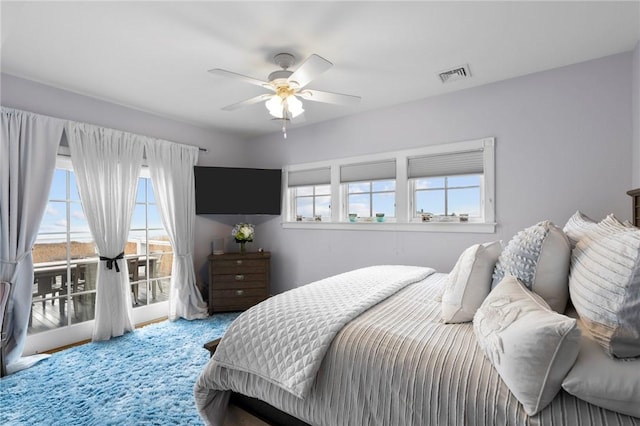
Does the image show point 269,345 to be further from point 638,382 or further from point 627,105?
point 627,105

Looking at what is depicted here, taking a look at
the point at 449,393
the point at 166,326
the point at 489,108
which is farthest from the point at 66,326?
the point at 489,108

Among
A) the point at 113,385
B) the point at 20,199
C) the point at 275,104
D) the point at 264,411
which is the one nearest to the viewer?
the point at 264,411

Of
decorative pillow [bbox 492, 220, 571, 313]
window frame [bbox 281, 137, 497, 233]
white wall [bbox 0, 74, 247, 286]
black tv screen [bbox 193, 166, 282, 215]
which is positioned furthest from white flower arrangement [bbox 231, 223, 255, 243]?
decorative pillow [bbox 492, 220, 571, 313]

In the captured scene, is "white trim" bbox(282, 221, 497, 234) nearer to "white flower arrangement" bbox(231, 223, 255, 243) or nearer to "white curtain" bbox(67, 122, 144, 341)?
"white flower arrangement" bbox(231, 223, 255, 243)

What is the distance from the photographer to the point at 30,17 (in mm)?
1897

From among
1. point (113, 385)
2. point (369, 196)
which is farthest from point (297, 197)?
point (113, 385)

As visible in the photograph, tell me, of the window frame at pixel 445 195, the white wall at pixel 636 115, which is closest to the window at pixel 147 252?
the window frame at pixel 445 195

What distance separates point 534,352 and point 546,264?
477 millimetres

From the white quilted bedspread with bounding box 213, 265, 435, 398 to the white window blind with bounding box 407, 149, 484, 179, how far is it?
1.74m

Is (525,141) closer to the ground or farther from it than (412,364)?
farther from it

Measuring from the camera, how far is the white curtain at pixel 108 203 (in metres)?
3.02

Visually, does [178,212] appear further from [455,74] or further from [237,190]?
[455,74]

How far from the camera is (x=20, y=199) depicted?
8.70ft

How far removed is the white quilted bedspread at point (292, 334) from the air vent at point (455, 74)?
6.37 feet
